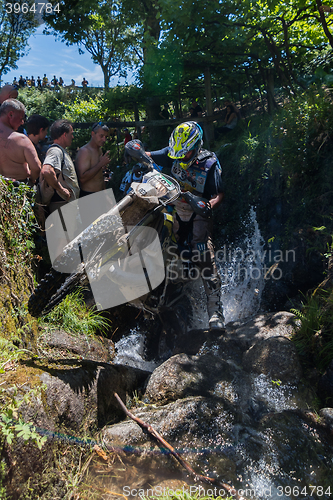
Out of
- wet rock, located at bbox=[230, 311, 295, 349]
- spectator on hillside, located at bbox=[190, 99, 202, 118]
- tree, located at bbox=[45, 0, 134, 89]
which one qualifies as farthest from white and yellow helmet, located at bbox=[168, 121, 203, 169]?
tree, located at bbox=[45, 0, 134, 89]

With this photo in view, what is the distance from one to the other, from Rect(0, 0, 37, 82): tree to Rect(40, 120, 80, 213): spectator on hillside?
63.7 feet

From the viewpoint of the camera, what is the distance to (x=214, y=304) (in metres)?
4.31

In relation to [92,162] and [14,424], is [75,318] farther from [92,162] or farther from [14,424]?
[92,162]

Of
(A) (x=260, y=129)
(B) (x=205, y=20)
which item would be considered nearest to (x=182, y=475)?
(A) (x=260, y=129)

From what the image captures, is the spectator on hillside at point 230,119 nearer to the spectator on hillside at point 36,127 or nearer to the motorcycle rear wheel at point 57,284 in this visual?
the spectator on hillside at point 36,127

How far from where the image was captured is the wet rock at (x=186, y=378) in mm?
3154

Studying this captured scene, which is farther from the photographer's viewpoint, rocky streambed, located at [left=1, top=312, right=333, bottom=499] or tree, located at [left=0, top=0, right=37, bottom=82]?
tree, located at [left=0, top=0, right=37, bottom=82]

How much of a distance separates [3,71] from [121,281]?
2347 centimetres

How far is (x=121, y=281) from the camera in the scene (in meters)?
3.35

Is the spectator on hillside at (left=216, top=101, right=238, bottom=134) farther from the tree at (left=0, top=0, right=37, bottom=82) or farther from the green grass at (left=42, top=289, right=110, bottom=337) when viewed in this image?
the tree at (left=0, top=0, right=37, bottom=82)

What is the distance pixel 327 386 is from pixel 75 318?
2.64m

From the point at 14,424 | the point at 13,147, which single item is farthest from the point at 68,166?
the point at 14,424

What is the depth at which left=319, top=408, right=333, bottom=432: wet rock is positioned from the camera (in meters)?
2.77

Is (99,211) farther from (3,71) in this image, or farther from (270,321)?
(3,71)
